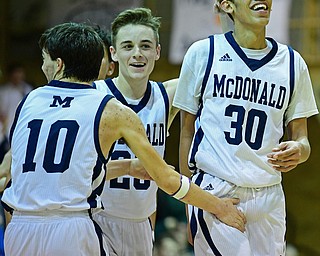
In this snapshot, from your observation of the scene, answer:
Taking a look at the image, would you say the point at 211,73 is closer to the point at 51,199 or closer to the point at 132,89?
the point at 132,89

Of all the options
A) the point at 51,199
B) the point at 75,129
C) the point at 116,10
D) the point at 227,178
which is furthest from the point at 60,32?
the point at 116,10

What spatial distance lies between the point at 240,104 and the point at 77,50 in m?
1.05

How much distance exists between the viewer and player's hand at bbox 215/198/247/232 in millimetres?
4523

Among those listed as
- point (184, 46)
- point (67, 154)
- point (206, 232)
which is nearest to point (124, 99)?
point (206, 232)

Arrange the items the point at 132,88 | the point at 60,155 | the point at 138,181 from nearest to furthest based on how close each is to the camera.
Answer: the point at 60,155, the point at 138,181, the point at 132,88

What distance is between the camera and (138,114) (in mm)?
5383

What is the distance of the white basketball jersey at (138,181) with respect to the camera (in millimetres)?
5320

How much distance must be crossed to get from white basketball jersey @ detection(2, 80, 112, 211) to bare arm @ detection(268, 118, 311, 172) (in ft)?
3.32

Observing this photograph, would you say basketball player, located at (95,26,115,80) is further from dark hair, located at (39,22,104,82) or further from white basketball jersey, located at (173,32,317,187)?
dark hair, located at (39,22,104,82)

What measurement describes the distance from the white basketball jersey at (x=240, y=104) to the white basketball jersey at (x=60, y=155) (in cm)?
72

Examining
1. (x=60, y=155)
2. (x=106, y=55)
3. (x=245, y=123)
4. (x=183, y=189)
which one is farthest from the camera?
(x=106, y=55)

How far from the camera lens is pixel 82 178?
4160 mm

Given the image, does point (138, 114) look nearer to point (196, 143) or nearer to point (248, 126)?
point (196, 143)

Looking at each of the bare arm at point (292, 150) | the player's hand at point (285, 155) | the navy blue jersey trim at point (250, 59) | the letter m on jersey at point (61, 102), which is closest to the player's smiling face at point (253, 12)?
the navy blue jersey trim at point (250, 59)
